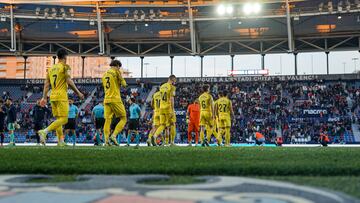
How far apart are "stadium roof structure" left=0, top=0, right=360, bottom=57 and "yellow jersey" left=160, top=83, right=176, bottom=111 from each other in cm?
2315

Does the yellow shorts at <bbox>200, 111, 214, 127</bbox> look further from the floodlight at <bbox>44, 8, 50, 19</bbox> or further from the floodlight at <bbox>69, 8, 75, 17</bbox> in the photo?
the floodlight at <bbox>44, 8, 50, 19</bbox>

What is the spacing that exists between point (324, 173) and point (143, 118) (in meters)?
29.3

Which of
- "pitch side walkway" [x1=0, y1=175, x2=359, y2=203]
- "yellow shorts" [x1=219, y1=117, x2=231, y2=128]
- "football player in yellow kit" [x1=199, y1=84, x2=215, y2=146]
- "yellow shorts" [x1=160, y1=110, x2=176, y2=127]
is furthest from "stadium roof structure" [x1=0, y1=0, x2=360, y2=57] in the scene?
"pitch side walkway" [x1=0, y1=175, x2=359, y2=203]

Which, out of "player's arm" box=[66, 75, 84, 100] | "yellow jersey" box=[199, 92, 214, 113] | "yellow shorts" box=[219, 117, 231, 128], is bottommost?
"yellow shorts" box=[219, 117, 231, 128]

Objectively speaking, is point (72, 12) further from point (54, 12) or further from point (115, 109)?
point (115, 109)

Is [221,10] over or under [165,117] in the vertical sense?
over

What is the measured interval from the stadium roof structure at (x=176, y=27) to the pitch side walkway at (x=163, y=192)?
1308 inches

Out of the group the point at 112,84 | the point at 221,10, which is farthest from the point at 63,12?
the point at 112,84

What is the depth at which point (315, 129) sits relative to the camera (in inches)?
1187

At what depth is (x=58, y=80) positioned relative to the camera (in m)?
9.40

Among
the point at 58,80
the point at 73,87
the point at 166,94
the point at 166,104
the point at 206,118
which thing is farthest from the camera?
the point at 206,118

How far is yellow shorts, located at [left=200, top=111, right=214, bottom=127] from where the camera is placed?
15364 millimetres

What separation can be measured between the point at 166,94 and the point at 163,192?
10662mm

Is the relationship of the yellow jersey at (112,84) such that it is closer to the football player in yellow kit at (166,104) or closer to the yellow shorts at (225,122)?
the football player in yellow kit at (166,104)
